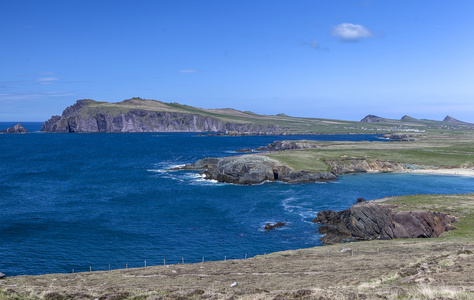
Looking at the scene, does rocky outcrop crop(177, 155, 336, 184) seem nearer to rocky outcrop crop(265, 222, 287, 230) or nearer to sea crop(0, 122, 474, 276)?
sea crop(0, 122, 474, 276)

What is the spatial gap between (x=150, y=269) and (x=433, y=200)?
4640 centimetres

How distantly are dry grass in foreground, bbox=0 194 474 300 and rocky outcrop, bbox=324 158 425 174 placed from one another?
7333cm

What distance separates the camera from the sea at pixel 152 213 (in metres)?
48.9

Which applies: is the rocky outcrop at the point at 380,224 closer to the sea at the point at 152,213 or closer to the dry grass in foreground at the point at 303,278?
the sea at the point at 152,213

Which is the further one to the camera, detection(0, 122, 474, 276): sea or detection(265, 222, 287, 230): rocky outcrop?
detection(265, 222, 287, 230): rocky outcrop

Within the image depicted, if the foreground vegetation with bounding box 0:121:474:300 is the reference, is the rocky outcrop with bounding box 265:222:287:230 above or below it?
below

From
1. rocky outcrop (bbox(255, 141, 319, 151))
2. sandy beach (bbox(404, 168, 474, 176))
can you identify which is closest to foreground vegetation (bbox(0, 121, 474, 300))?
sandy beach (bbox(404, 168, 474, 176))

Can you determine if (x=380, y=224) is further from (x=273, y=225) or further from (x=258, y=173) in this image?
(x=258, y=173)

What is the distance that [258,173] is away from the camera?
10100 centimetres

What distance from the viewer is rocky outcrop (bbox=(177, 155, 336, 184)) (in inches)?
3949

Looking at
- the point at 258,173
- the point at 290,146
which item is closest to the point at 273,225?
the point at 258,173

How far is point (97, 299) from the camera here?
912 inches

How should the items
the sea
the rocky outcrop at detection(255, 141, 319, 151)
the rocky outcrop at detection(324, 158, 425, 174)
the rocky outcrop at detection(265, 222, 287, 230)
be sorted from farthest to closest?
the rocky outcrop at detection(255, 141, 319, 151)
the rocky outcrop at detection(324, 158, 425, 174)
the rocky outcrop at detection(265, 222, 287, 230)
the sea

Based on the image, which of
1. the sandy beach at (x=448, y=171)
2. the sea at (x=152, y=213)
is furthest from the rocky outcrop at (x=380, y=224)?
the sandy beach at (x=448, y=171)
